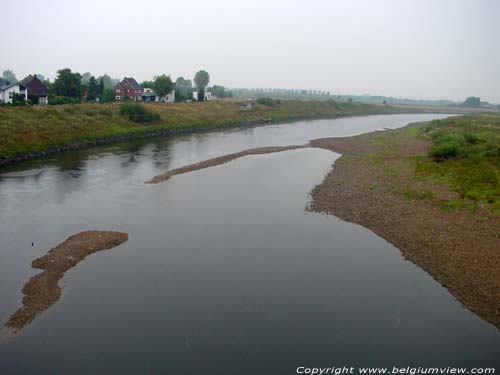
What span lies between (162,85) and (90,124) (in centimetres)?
3445

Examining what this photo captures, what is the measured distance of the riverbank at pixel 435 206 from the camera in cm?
1678

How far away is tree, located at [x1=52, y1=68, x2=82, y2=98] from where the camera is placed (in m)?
65.2

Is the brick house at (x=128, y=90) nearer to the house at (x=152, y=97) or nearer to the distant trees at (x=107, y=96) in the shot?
the house at (x=152, y=97)

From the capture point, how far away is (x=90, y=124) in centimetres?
5053

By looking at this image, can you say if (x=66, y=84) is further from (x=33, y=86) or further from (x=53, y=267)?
(x=53, y=267)

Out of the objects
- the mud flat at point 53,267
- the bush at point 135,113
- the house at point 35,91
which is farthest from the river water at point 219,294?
the house at point 35,91

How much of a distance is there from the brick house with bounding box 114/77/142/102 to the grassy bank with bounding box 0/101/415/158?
1240cm

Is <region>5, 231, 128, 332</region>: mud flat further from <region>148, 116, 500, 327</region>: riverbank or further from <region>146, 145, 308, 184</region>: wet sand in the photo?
<region>148, 116, 500, 327</region>: riverbank

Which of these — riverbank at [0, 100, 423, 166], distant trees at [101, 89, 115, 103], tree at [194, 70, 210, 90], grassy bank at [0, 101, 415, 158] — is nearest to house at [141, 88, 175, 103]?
grassy bank at [0, 101, 415, 158]

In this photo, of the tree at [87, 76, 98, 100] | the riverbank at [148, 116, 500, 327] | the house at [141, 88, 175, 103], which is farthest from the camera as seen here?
the house at [141, 88, 175, 103]

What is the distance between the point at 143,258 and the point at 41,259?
447 cm

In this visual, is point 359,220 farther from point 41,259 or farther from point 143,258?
point 41,259

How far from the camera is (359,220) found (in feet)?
77.0

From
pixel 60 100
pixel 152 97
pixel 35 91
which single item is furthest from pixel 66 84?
pixel 152 97
